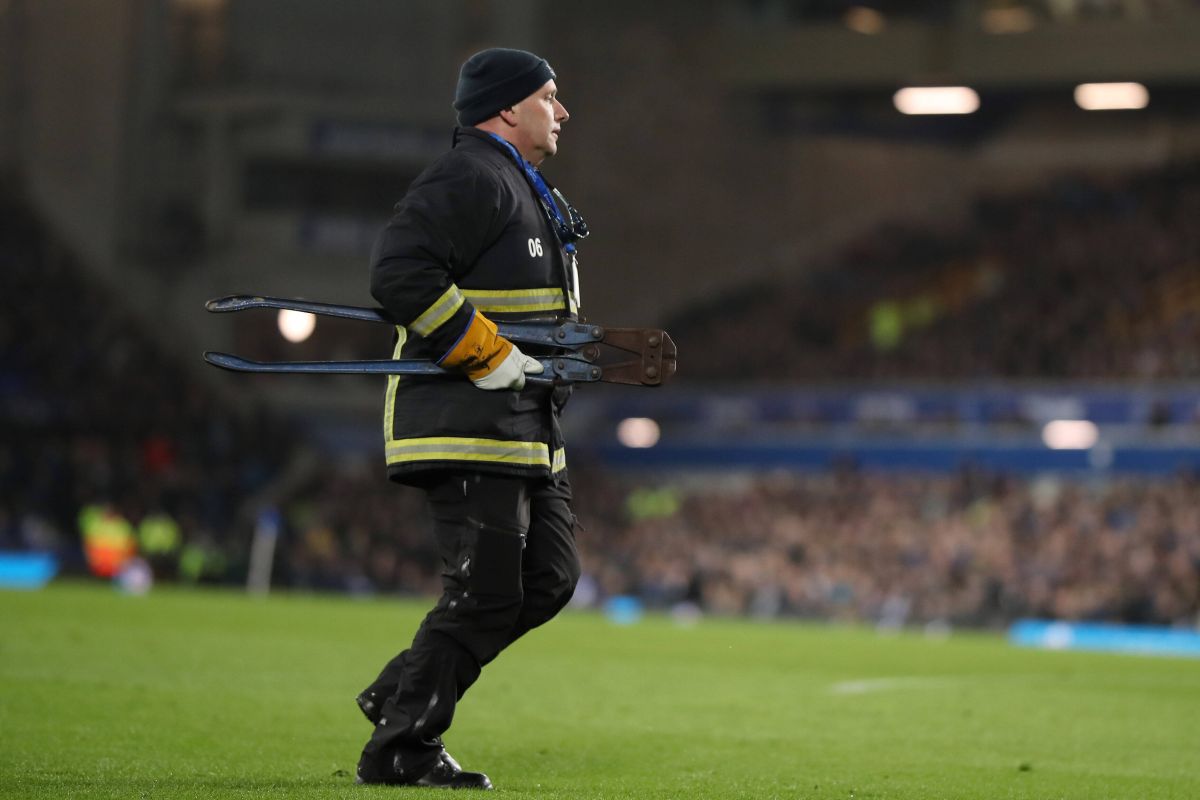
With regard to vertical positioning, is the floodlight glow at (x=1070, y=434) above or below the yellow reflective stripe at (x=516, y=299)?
above

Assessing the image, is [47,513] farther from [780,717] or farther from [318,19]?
[780,717]

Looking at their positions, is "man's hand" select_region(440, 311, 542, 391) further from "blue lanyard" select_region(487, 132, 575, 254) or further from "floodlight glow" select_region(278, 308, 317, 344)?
"floodlight glow" select_region(278, 308, 317, 344)

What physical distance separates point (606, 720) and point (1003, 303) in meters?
29.4

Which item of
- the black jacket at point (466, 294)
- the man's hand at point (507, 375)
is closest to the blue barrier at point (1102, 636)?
the black jacket at point (466, 294)

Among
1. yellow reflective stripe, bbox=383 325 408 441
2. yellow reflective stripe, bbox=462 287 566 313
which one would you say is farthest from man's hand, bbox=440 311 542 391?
yellow reflective stripe, bbox=383 325 408 441

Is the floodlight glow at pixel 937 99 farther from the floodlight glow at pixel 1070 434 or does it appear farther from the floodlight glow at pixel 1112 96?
the floodlight glow at pixel 1070 434

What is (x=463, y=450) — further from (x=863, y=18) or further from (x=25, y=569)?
(x=863, y=18)

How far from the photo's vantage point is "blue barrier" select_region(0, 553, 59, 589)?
102 feet

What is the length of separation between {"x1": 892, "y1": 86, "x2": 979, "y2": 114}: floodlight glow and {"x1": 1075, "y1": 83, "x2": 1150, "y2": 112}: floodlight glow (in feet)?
7.00

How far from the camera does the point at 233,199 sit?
1534 inches

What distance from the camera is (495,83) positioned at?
6746 mm

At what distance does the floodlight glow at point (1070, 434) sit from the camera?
3419cm

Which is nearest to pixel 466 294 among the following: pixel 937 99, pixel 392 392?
pixel 392 392

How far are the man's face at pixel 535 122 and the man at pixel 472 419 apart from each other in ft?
0.22
